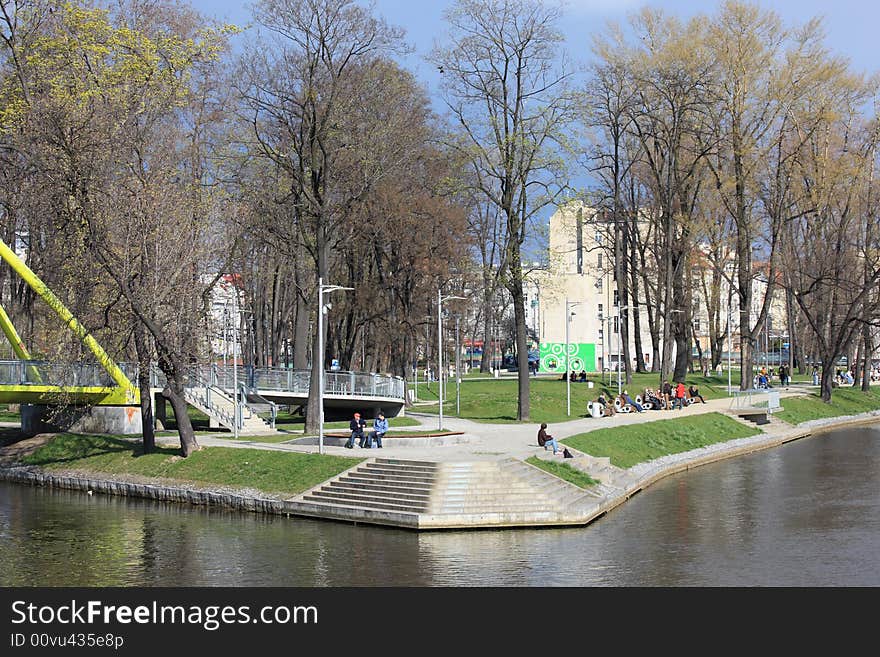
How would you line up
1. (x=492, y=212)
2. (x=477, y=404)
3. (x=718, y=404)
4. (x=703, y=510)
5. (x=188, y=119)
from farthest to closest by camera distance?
(x=492, y=212) < (x=718, y=404) < (x=477, y=404) < (x=188, y=119) < (x=703, y=510)

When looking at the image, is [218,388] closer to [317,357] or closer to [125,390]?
[125,390]

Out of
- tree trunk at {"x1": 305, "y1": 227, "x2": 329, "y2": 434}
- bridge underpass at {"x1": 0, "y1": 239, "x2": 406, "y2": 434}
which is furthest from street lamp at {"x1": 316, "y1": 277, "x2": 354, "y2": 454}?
bridge underpass at {"x1": 0, "y1": 239, "x2": 406, "y2": 434}

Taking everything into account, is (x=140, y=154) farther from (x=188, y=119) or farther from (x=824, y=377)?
(x=824, y=377)

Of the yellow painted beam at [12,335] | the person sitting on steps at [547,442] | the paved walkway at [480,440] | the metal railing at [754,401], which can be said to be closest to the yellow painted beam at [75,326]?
the paved walkway at [480,440]

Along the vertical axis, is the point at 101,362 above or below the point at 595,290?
below

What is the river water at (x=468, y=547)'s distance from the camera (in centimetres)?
2367

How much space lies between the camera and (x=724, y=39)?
2383 inches

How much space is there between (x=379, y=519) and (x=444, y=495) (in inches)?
79.8

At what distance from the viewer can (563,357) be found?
79.5 meters

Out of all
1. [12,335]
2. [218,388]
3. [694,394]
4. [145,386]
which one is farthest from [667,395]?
[12,335]

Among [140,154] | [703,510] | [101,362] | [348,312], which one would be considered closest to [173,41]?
[140,154]

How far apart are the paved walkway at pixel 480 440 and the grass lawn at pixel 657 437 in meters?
0.95

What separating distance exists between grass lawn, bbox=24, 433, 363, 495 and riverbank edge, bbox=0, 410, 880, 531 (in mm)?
650
